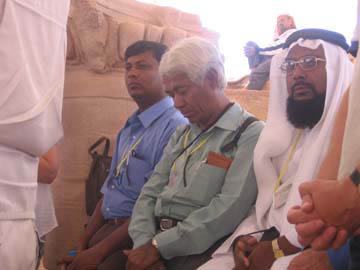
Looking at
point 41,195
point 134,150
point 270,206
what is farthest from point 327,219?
point 134,150

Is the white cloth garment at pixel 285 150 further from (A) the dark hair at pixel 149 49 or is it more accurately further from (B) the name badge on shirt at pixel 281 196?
(A) the dark hair at pixel 149 49

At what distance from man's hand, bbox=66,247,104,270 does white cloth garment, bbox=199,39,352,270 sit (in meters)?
0.90

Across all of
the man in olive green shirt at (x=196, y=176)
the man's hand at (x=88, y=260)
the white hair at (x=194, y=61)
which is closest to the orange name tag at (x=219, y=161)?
the man in olive green shirt at (x=196, y=176)

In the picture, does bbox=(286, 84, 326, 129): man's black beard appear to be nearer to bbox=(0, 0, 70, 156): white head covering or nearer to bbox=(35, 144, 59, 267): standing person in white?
bbox=(0, 0, 70, 156): white head covering

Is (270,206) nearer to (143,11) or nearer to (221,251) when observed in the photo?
(221,251)

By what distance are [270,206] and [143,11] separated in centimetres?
297

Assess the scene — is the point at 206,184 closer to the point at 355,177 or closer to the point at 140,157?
the point at 140,157

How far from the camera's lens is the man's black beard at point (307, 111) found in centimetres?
223

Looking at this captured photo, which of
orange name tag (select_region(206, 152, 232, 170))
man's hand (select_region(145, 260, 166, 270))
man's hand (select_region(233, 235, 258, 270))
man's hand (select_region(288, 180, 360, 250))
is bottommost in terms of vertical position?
man's hand (select_region(145, 260, 166, 270))

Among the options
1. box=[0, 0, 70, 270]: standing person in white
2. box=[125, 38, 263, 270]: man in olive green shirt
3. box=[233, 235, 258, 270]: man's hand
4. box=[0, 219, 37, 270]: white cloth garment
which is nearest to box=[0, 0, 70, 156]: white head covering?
box=[0, 0, 70, 270]: standing person in white

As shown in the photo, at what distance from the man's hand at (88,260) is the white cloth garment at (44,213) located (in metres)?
0.36

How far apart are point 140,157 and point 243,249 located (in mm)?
1252

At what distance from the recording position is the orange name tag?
94.9 inches

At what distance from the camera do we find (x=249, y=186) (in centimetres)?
234
